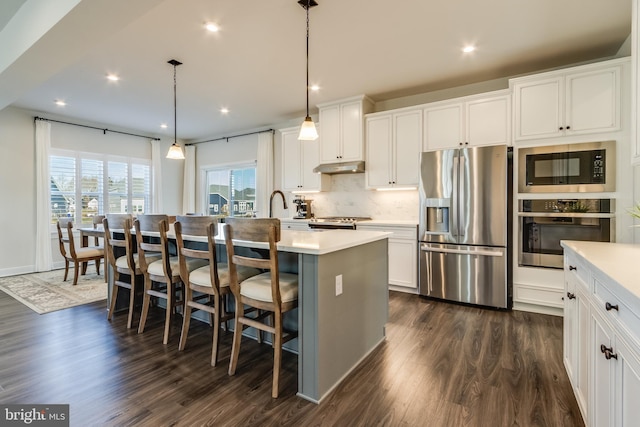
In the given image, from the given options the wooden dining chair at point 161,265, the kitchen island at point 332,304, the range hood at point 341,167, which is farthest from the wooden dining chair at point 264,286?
the range hood at point 341,167

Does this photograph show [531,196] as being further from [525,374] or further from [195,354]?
[195,354]

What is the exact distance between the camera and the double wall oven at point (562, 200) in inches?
117

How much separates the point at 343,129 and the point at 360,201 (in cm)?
118

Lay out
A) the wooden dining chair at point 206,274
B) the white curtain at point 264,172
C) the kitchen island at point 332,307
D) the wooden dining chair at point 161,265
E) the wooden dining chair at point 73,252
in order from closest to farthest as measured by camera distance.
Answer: the kitchen island at point 332,307, the wooden dining chair at point 206,274, the wooden dining chair at point 161,265, the wooden dining chair at point 73,252, the white curtain at point 264,172

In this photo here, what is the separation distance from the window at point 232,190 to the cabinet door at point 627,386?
5.78 metres

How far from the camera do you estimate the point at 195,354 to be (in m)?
2.44

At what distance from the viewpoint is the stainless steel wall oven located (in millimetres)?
2973

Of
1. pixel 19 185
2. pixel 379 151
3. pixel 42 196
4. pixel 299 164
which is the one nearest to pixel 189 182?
pixel 42 196

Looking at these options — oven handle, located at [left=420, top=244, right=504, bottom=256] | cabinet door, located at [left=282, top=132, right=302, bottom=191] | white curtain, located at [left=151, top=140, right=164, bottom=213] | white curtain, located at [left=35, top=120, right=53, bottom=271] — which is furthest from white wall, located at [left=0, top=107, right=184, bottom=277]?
oven handle, located at [left=420, top=244, right=504, bottom=256]

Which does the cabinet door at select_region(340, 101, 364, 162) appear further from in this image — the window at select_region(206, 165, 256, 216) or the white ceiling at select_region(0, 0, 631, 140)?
the window at select_region(206, 165, 256, 216)

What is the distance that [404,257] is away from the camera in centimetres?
407

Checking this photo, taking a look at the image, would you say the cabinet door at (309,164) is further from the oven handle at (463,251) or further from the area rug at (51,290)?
the area rug at (51,290)

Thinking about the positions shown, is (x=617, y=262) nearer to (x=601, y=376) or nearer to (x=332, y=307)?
(x=601, y=376)

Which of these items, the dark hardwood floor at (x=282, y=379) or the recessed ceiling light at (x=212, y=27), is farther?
the recessed ceiling light at (x=212, y=27)
